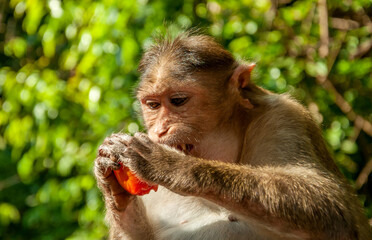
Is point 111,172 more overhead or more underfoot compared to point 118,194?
more overhead

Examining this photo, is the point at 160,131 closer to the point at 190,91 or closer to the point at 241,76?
the point at 190,91

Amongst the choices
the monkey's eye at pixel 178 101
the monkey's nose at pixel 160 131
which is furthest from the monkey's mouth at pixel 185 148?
the monkey's eye at pixel 178 101

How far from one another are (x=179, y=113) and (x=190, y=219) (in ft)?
2.59

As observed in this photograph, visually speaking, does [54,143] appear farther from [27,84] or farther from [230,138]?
[230,138]

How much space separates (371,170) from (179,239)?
14.0ft

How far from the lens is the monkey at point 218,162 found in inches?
150

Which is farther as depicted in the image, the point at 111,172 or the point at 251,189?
the point at 111,172

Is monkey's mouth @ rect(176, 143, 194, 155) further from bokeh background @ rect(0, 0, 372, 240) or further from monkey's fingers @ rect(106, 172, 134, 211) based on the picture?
bokeh background @ rect(0, 0, 372, 240)

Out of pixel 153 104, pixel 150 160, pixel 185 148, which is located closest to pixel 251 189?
pixel 150 160

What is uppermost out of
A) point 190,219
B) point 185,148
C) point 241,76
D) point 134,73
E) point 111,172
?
point 241,76

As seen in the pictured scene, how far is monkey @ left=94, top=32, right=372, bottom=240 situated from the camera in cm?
380

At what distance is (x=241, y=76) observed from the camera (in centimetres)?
488

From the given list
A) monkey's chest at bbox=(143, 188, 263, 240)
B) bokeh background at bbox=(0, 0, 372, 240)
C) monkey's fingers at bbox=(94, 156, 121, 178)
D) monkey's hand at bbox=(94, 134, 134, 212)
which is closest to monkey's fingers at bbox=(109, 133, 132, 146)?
monkey's hand at bbox=(94, 134, 134, 212)

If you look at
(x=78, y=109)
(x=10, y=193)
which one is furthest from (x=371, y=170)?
(x=10, y=193)
